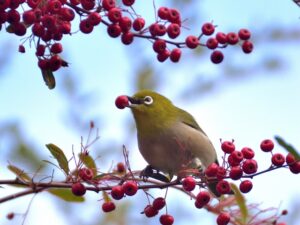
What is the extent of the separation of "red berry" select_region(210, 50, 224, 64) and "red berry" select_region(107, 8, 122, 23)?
0.77 m

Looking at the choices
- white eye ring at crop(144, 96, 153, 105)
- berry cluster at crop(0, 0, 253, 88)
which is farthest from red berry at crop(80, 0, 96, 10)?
white eye ring at crop(144, 96, 153, 105)

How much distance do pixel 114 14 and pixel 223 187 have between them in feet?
3.67

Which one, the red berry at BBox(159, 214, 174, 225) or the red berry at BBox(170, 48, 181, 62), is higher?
the red berry at BBox(170, 48, 181, 62)

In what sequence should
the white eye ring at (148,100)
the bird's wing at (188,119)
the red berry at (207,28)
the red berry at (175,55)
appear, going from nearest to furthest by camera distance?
the red berry at (175,55) < the red berry at (207,28) < the white eye ring at (148,100) < the bird's wing at (188,119)

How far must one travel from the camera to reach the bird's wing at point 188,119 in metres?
5.88

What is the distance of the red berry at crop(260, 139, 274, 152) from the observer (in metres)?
3.28

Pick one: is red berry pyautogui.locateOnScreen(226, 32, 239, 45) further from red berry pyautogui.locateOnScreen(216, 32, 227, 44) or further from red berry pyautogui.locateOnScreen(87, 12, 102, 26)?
red berry pyautogui.locateOnScreen(87, 12, 102, 26)

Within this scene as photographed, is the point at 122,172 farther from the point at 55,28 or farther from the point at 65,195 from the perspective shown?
the point at 55,28

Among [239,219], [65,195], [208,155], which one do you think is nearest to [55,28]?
[65,195]

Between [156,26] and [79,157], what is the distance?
0.88 metres

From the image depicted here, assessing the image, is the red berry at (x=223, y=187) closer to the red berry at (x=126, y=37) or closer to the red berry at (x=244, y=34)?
the red berry at (x=126, y=37)

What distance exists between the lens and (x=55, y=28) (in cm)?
305

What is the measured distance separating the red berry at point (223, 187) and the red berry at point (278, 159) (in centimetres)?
27

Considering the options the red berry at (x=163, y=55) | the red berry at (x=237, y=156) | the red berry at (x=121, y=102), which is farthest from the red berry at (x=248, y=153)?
the red berry at (x=121, y=102)
